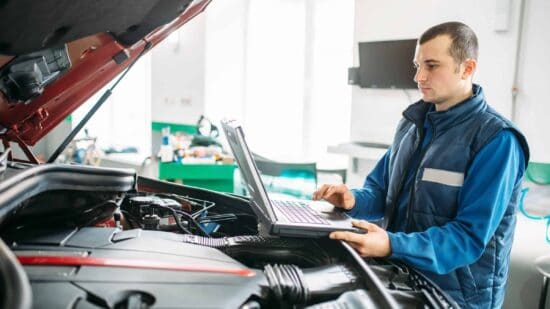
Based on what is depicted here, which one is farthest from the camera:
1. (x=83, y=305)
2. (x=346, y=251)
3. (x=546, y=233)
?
(x=546, y=233)

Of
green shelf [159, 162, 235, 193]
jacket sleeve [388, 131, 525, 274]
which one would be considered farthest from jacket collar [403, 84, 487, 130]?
A: green shelf [159, 162, 235, 193]

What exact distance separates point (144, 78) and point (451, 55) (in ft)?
17.9

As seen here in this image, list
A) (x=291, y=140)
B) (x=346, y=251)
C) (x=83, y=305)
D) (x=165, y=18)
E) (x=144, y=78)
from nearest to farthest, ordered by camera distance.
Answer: (x=83, y=305) → (x=346, y=251) → (x=165, y=18) → (x=291, y=140) → (x=144, y=78)

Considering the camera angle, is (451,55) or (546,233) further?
(546,233)

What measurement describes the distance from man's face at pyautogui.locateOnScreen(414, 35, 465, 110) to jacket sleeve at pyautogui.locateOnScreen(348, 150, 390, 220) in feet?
1.23

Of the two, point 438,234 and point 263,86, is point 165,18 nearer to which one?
point 438,234

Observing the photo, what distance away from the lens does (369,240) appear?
1.22 metres

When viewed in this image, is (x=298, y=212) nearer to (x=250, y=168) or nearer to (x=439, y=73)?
(x=250, y=168)

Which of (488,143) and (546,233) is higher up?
→ (488,143)

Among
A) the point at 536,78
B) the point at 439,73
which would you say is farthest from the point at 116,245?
the point at 536,78

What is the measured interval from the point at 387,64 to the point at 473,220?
2468 millimetres

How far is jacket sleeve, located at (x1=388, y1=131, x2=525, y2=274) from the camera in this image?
51.0 inches

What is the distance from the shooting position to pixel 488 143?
4.66 feet

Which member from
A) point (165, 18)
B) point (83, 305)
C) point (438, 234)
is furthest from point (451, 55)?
point (83, 305)
